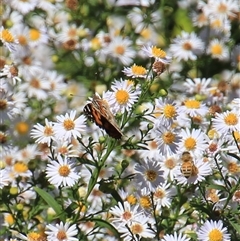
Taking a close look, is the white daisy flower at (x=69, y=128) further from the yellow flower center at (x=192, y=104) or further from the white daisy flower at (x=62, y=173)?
the yellow flower center at (x=192, y=104)

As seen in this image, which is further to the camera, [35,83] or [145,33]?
[145,33]

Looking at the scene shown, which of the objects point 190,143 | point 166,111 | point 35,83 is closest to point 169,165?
point 190,143

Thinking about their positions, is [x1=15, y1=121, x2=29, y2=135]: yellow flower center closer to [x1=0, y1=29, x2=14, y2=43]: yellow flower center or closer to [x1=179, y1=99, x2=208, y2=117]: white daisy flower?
[x1=0, y1=29, x2=14, y2=43]: yellow flower center

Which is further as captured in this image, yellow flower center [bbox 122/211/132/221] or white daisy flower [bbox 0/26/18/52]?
white daisy flower [bbox 0/26/18/52]

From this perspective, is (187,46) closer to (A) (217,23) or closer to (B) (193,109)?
(A) (217,23)

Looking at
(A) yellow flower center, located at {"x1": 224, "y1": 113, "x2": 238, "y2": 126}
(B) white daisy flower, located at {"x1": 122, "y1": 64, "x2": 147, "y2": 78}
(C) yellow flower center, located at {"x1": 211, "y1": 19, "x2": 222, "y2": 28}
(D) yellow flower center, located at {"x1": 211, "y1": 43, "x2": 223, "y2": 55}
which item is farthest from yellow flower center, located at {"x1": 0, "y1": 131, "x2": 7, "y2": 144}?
(C) yellow flower center, located at {"x1": 211, "y1": 19, "x2": 222, "y2": 28}

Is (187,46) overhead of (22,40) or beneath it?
beneath

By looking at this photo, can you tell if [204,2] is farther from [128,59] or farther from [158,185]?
[158,185]

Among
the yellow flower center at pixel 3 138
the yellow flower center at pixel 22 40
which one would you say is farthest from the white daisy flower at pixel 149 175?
the yellow flower center at pixel 22 40
